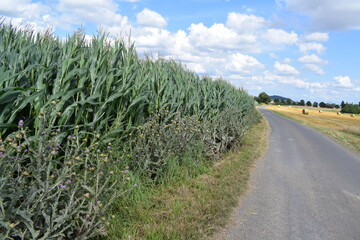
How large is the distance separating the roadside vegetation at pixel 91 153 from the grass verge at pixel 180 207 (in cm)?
2

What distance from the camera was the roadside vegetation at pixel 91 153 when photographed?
2730 millimetres

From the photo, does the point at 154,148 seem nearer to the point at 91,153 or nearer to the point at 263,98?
the point at 91,153

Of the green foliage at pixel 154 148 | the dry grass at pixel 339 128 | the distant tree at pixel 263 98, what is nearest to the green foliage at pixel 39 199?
the green foliage at pixel 154 148

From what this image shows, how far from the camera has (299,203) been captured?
5785 millimetres

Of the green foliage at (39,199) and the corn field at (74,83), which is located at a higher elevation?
the corn field at (74,83)

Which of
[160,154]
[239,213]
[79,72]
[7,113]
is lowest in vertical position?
[239,213]

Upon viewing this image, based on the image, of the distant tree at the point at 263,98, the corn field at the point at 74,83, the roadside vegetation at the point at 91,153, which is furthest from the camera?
the distant tree at the point at 263,98

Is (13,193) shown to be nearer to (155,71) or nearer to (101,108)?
(101,108)

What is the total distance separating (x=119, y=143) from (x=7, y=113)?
2077mm

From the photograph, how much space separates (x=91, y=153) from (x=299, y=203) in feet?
13.9

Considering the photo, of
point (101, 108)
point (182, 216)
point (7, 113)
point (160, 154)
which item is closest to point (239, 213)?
point (182, 216)

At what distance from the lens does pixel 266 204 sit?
5555mm

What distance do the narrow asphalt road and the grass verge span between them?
288mm

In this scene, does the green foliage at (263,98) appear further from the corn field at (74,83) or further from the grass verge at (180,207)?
the corn field at (74,83)
